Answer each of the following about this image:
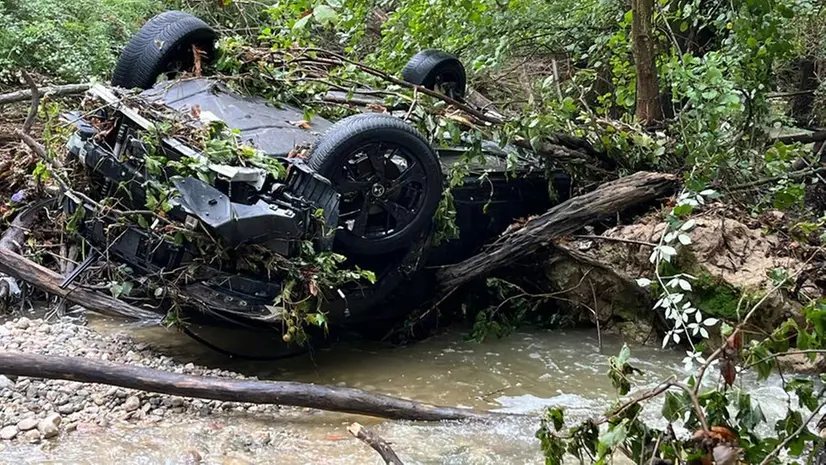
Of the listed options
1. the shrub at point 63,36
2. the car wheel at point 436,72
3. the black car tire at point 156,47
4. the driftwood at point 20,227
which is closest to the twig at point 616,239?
the car wheel at point 436,72

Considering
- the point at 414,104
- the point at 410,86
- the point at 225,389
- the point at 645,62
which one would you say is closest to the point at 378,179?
the point at 414,104

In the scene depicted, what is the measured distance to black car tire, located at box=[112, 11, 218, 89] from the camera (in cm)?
555

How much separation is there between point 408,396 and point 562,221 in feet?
6.38

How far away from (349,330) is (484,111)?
6.79 ft

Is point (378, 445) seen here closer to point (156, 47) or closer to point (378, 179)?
point (378, 179)

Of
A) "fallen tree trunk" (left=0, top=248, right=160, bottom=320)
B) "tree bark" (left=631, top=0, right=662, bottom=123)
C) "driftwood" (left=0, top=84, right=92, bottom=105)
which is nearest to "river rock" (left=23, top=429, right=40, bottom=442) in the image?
"fallen tree trunk" (left=0, top=248, right=160, bottom=320)

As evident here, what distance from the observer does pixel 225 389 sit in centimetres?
393

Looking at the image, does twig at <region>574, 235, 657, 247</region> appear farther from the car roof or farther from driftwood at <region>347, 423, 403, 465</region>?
driftwood at <region>347, 423, 403, 465</region>

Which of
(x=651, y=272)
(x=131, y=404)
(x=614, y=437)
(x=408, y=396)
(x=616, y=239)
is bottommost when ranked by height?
(x=408, y=396)

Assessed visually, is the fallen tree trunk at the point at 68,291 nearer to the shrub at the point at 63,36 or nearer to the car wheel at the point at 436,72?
the car wheel at the point at 436,72

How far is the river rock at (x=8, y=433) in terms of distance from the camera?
11.5ft

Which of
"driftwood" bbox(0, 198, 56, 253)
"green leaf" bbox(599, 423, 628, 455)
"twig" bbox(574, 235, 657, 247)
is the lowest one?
"driftwood" bbox(0, 198, 56, 253)

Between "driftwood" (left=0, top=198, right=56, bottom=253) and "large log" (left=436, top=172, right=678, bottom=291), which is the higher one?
"large log" (left=436, top=172, right=678, bottom=291)

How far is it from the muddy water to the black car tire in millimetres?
1952
